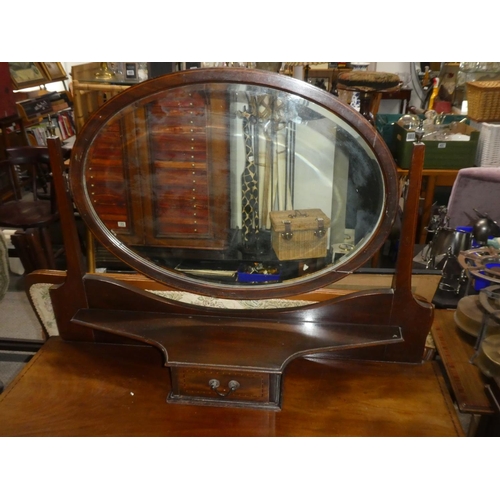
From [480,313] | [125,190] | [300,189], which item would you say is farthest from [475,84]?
[125,190]

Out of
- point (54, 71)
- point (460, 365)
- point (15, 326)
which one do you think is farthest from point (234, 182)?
point (54, 71)

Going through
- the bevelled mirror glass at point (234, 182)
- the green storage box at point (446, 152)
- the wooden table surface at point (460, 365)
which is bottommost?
the wooden table surface at point (460, 365)

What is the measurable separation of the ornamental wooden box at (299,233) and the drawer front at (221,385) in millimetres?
267

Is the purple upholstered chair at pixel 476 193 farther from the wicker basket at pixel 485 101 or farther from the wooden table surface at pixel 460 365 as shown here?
the wooden table surface at pixel 460 365

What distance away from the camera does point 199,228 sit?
3.34 ft

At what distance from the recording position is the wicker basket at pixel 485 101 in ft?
9.41

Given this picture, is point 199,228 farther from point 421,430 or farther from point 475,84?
point 475,84

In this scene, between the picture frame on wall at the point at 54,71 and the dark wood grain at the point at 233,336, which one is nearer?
the dark wood grain at the point at 233,336

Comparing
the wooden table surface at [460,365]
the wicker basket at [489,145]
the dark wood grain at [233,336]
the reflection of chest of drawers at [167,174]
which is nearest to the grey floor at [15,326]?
the dark wood grain at [233,336]

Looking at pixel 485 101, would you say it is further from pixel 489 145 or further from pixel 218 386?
pixel 218 386

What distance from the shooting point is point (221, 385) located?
3.25 ft

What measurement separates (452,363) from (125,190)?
2.75 ft

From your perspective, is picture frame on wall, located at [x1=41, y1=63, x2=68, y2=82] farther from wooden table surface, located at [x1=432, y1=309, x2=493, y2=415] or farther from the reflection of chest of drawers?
wooden table surface, located at [x1=432, y1=309, x2=493, y2=415]

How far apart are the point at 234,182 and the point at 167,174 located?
14 cm
